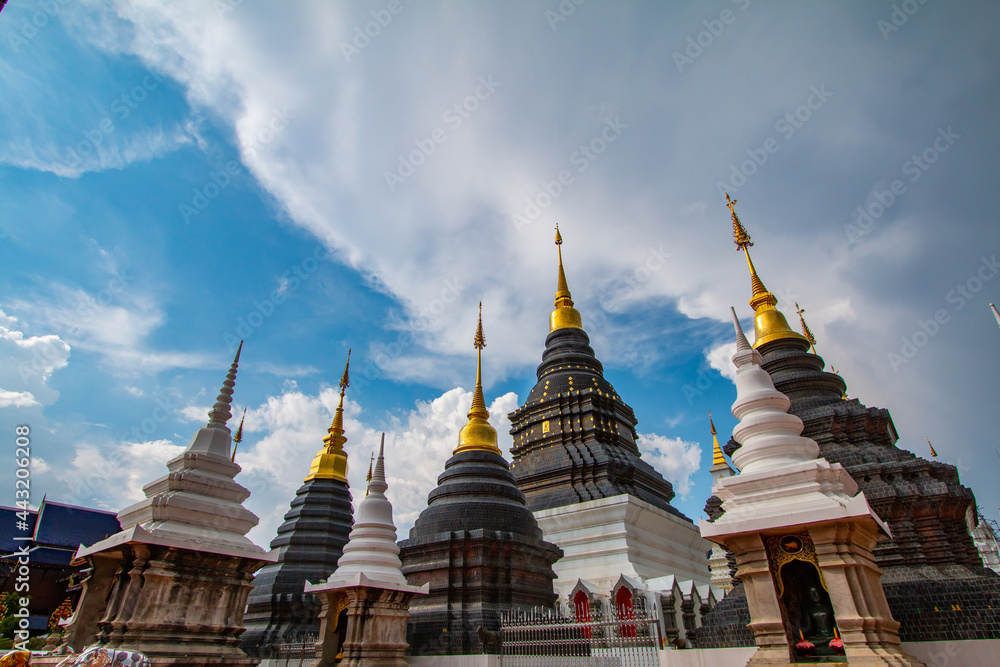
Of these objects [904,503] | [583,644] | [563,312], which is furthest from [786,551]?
[563,312]

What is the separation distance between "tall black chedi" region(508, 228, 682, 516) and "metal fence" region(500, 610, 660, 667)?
11.4m

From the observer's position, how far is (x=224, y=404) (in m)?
10.9

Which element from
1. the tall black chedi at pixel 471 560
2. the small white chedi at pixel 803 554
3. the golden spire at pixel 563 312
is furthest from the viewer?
the golden spire at pixel 563 312

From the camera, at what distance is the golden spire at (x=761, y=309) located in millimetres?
19516

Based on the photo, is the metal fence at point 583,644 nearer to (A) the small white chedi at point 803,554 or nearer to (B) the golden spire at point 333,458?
(A) the small white chedi at point 803,554

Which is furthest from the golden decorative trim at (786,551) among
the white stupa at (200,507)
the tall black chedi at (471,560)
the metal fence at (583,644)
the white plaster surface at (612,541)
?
the white plaster surface at (612,541)

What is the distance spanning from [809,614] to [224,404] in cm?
1102

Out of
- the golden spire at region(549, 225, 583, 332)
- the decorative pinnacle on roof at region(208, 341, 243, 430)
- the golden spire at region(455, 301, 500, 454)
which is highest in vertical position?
the golden spire at region(549, 225, 583, 332)

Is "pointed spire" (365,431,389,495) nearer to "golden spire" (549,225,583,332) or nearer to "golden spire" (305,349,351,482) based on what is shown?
"golden spire" (305,349,351,482)

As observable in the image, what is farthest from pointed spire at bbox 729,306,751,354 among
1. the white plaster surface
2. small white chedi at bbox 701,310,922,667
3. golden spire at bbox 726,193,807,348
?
the white plaster surface

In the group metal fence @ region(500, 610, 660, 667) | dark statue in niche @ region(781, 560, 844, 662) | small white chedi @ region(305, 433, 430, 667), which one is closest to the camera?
dark statue in niche @ region(781, 560, 844, 662)

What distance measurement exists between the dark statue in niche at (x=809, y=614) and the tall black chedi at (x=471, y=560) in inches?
365

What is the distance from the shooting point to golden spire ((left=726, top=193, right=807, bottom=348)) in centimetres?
1952

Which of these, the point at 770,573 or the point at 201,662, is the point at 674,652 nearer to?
the point at 770,573
